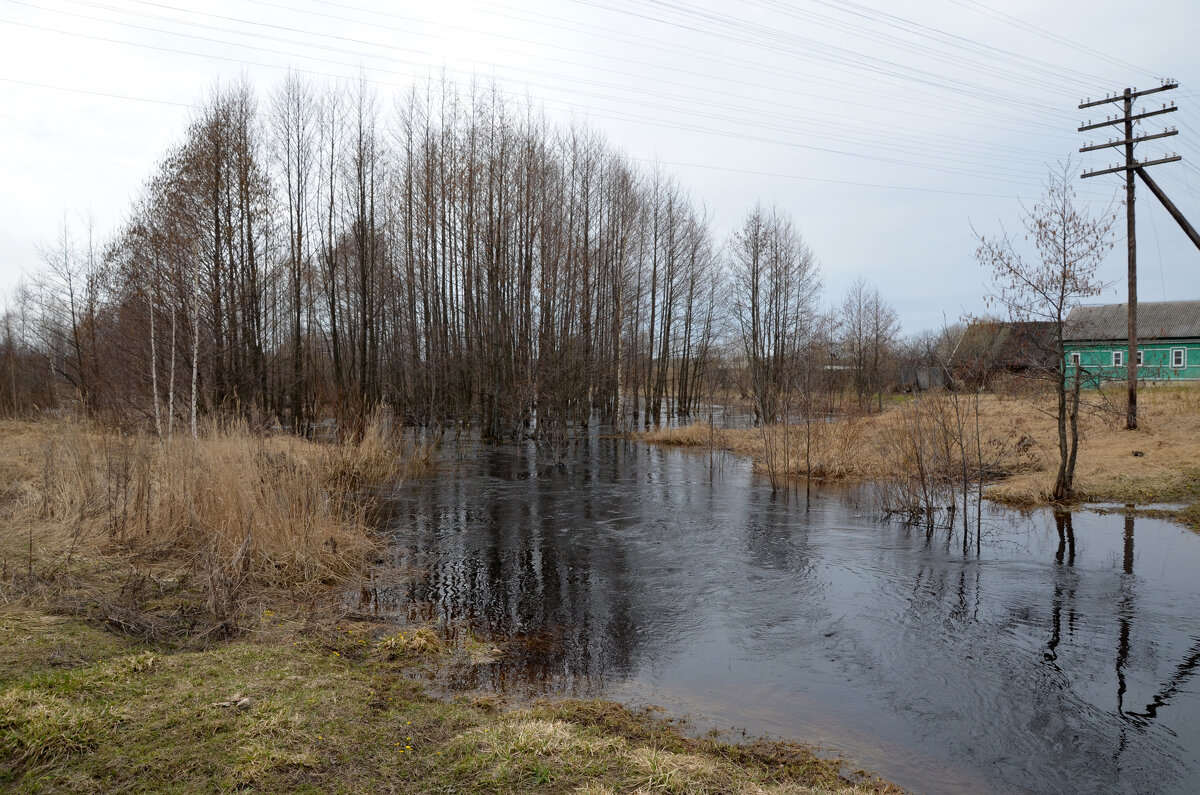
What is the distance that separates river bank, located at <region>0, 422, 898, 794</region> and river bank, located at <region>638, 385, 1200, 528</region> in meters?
9.51

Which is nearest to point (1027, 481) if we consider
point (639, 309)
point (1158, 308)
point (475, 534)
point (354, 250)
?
point (475, 534)

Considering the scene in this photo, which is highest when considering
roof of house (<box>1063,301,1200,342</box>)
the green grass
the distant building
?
roof of house (<box>1063,301,1200,342</box>)

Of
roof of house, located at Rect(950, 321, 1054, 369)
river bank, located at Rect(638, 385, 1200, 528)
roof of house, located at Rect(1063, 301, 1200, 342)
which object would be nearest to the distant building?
roof of house, located at Rect(950, 321, 1054, 369)

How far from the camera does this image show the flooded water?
4637 mm

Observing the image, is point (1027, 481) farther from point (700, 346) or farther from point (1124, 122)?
point (700, 346)

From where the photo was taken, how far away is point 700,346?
38969 millimetres

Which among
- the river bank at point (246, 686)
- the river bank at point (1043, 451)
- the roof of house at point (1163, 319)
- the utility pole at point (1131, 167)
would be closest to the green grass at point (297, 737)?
the river bank at point (246, 686)

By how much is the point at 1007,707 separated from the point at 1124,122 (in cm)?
1753

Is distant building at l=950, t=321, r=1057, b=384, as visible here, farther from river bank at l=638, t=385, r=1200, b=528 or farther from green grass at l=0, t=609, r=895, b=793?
green grass at l=0, t=609, r=895, b=793

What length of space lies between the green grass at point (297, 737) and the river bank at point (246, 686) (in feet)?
0.04

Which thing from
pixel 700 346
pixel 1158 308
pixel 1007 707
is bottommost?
pixel 1007 707

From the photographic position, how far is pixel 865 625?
685 cm

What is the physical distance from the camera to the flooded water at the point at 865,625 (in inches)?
183

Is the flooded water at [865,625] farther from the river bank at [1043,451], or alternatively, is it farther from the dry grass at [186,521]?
the river bank at [1043,451]
